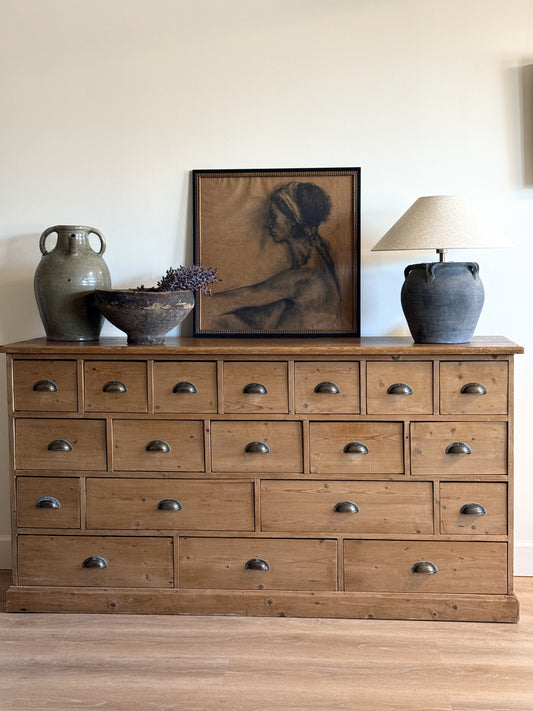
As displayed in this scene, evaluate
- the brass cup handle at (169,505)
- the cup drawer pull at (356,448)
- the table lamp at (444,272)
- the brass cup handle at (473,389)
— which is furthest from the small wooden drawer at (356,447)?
the brass cup handle at (169,505)

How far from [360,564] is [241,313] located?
1.11m

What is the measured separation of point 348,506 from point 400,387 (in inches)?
18.2

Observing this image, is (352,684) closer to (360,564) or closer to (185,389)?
(360,564)

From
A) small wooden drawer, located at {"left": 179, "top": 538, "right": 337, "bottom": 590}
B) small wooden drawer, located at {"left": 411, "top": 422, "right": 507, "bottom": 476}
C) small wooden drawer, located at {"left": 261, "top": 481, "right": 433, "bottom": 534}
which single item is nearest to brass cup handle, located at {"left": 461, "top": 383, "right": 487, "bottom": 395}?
small wooden drawer, located at {"left": 411, "top": 422, "right": 507, "bottom": 476}

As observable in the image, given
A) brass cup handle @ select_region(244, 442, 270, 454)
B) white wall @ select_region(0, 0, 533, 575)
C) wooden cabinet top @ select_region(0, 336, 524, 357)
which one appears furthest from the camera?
white wall @ select_region(0, 0, 533, 575)

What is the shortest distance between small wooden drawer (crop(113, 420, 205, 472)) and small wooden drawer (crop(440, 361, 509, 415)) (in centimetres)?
88

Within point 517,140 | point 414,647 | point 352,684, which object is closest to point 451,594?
point 414,647

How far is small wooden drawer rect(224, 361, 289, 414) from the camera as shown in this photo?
9.43ft

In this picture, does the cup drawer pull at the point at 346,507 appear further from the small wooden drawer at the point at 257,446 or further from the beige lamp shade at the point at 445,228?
the beige lamp shade at the point at 445,228

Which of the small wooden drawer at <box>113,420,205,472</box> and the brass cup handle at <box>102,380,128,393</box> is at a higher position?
the brass cup handle at <box>102,380,128,393</box>

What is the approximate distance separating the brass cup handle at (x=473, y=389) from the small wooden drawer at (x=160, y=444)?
94 centimetres

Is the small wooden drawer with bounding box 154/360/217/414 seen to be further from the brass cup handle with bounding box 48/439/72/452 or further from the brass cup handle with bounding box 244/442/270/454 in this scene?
the brass cup handle with bounding box 48/439/72/452

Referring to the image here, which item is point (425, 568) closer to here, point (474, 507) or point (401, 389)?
point (474, 507)

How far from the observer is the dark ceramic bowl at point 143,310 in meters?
2.91
